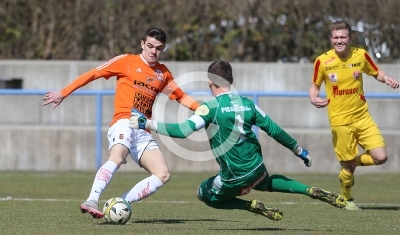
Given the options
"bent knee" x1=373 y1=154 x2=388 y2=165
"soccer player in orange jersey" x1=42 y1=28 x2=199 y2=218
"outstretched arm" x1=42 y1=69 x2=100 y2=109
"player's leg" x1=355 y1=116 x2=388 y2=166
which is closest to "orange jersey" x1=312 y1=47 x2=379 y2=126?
"player's leg" x1=355 y1=116 x2=388 y2=166

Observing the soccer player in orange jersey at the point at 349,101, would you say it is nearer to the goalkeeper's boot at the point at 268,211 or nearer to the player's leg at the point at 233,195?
the player's leg at the point at 233,195

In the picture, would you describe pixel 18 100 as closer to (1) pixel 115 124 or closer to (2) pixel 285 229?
(1) pixel 115 124

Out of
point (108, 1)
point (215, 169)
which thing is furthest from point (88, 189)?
point (108, 1)

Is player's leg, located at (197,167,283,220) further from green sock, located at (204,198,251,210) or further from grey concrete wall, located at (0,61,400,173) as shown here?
grey concrete wall, located at (0,61,400,173)

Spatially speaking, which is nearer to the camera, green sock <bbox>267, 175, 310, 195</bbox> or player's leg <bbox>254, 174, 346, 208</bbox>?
player's leg <bbox>254, 174, 346, 208</bbox>

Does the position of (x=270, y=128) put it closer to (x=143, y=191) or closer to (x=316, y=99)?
(x=143, y=191)

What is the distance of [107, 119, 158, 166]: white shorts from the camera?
9.05 m

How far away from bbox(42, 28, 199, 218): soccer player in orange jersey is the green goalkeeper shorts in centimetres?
57

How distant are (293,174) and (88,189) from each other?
14.6 feet

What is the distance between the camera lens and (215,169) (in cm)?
1700

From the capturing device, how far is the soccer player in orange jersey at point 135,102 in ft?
29.4

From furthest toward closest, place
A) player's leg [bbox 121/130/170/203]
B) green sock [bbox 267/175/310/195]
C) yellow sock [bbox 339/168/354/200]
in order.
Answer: yellow sock [bbox 339/168/354/200] → player's leg [bbox 121/130/170/203] → green sock [bbox 267/175/310/195]

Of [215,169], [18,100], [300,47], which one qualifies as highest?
[300,47]

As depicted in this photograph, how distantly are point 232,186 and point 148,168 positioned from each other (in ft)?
3.53
